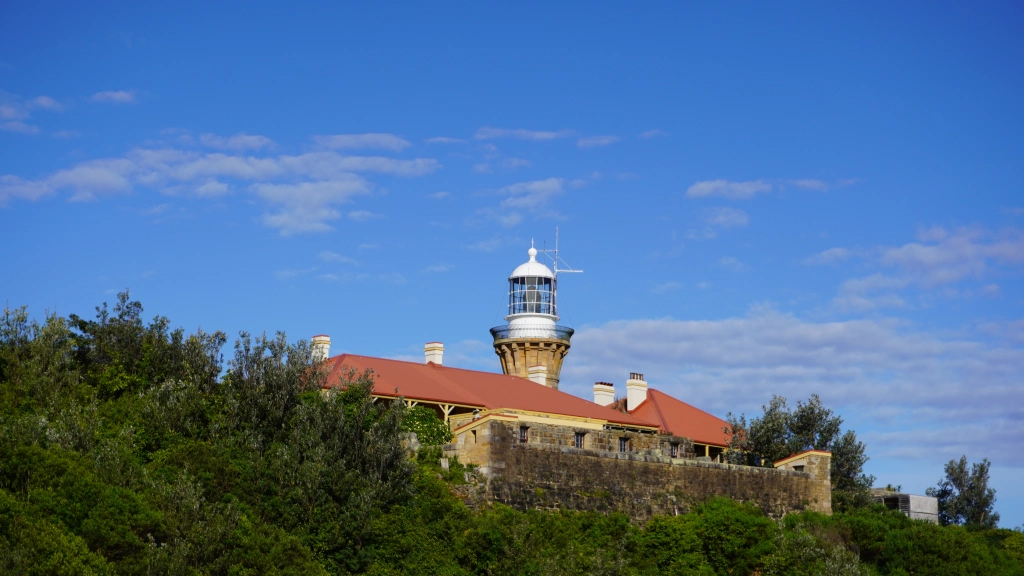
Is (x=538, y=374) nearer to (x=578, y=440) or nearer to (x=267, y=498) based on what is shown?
(x=578, y=440)

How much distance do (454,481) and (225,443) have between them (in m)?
6.51

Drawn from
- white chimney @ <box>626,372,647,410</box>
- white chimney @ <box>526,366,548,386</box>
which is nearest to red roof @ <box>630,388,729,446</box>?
white chimney @ <box>626,372,647,410</box>

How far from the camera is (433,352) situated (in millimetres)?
49312

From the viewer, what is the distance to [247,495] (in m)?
35.5

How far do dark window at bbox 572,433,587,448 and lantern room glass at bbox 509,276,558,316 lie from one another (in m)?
14.8

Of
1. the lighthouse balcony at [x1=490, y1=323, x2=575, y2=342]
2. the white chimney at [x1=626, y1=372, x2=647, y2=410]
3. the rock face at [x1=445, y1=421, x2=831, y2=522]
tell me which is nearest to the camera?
the rock face at [x1=445, y1=421, x2=831, y2=522]

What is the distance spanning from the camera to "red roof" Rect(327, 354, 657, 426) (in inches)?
1751

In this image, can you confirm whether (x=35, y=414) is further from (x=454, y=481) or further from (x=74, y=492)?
(x=454, y=481)

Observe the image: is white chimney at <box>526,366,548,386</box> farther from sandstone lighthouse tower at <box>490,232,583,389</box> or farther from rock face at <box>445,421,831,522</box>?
rock face at <box>445,421,831,522</box>

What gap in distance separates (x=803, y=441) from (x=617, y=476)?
1031 centimetres

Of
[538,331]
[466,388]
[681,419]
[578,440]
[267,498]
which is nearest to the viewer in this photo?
[267,498]

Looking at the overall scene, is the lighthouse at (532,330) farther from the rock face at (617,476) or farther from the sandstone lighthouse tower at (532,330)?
the rock face at (617,476)

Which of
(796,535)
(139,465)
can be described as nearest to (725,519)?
(796,535)

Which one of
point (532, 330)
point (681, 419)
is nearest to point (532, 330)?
point (532, 330)
